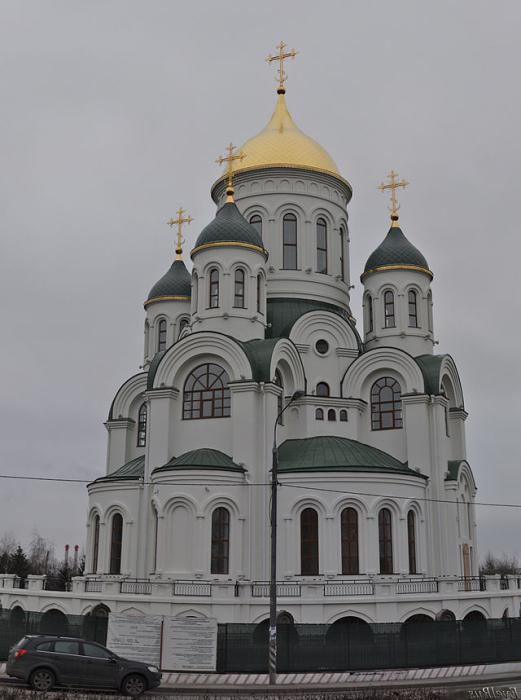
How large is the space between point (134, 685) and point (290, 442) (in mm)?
15047

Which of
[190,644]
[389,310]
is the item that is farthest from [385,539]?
[389,310]

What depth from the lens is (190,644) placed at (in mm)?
19125

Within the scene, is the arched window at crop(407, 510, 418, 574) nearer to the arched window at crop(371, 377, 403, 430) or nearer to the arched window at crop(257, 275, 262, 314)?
the arched window at crop(371, 377, 403, 430)

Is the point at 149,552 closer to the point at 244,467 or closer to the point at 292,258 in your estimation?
the point at 244,467

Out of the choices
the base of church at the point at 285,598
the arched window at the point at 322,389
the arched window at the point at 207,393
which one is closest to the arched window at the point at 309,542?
the base of church at the point at 285,598

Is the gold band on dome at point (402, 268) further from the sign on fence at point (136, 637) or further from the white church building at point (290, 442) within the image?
the sign on fence at point (136, 637)

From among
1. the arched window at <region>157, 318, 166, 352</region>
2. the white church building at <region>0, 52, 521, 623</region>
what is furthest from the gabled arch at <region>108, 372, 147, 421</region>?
the arched window at <region>157, 318, 166, 352</region>

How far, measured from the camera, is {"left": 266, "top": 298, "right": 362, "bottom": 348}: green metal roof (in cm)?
3419

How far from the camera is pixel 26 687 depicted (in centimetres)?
1608

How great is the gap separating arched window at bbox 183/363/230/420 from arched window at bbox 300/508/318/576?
4.59 m

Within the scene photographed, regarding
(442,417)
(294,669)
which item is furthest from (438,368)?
(294,669)

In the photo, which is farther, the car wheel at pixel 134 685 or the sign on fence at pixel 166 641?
the sign on fence at pixel 166 641

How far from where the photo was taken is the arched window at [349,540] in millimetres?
27453

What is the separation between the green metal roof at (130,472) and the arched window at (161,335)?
712 cm
